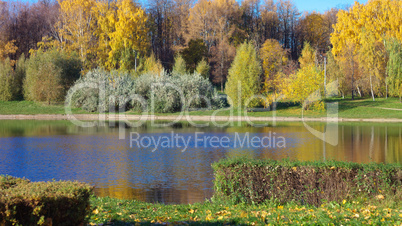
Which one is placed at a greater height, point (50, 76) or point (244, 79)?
point (50, 76)

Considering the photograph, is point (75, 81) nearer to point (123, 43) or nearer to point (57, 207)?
point (123, 43)

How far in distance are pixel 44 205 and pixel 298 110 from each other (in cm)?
4203

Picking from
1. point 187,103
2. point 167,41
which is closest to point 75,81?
point 187,103

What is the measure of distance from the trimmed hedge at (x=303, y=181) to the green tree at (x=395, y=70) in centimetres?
4382

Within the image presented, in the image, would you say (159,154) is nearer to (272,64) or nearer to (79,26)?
(272,64)

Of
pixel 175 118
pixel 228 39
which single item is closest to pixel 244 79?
pixel 175 118

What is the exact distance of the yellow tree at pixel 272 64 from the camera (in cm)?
5066

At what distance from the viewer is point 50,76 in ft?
163

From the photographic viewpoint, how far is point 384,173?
A: 8.27 m

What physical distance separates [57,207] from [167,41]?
7534 cm

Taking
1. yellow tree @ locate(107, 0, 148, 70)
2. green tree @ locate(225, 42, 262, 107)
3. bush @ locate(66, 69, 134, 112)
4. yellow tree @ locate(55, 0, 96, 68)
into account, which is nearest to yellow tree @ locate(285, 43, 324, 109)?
green tree @ locate(225, 42, 262, 107)

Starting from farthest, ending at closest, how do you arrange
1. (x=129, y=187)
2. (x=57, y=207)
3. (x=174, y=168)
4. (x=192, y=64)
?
(x=192, y=64)
(x=174, y=168)
(x=129, y=187)
(x=57, y=207)

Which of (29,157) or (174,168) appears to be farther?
(29,157)

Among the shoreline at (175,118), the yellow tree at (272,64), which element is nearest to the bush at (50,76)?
the shoreline at (175,118)
